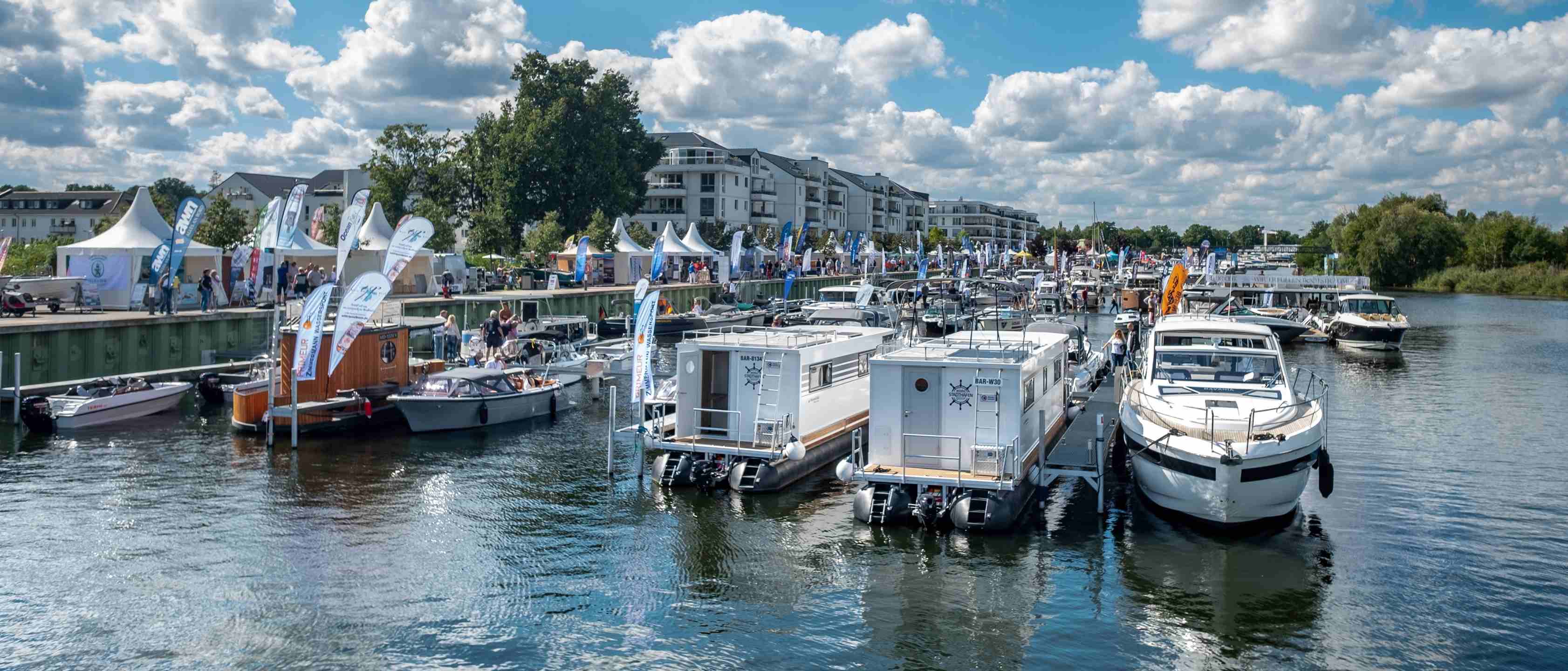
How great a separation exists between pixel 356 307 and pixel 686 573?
12.7 metres

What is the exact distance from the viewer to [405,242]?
27.5 meters

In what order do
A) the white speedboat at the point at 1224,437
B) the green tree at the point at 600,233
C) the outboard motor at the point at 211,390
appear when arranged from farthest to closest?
1. the green tree at the point at 600,233
2. the outboard motor at the point at 211,390
3. the white speedboat at the point at 1224,437

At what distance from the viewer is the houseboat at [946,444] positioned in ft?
61.7

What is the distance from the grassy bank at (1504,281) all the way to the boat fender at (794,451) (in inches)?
4491

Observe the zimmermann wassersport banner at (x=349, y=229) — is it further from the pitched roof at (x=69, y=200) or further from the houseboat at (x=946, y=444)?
the pitched roof at (x=69, y=200)

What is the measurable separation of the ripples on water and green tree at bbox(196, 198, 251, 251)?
47.2 m

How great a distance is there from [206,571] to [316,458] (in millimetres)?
8571

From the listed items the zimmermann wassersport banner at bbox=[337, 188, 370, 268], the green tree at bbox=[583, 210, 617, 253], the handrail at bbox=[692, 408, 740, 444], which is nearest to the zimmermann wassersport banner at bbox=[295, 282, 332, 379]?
the zimmermann wassersport banner at bbox=[337, 188, 370, 268]

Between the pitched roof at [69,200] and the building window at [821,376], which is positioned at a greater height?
the pitched roof at [69,200]

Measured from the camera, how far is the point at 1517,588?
664 inches

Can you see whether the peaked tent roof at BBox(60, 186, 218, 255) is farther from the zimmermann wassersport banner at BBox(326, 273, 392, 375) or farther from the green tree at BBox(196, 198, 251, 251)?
the green tree at BBox(196, 198, 251, 251)

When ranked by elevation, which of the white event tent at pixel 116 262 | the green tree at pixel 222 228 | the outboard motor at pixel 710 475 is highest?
the green tree at pixel 222 228

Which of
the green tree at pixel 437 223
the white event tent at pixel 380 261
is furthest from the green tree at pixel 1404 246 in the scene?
the white event tent at pixel 380 261

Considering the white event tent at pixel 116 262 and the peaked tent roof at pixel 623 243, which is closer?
the white event tent at pixel 116 262
